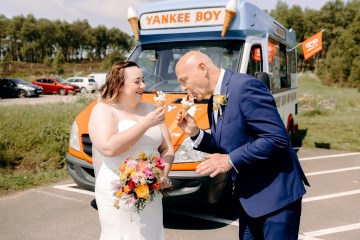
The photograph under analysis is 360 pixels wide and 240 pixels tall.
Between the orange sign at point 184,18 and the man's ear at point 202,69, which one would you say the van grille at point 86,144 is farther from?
the man's ear at point 202,69

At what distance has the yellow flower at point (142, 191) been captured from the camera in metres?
2.69

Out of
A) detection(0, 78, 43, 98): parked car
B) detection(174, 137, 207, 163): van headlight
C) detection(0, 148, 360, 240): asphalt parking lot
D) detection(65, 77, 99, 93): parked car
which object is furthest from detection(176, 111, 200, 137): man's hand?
detection(65, 77, 99, 93): parked car

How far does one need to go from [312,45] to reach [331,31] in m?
56.8

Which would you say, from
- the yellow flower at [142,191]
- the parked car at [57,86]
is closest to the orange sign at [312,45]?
the yellow flower at [142,191]

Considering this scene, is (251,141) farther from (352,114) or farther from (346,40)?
(346,40)

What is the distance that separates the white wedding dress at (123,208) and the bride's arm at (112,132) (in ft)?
0.45

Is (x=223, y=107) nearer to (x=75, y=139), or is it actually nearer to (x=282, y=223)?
(x=282, y=223)

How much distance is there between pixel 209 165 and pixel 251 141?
0.36 metres

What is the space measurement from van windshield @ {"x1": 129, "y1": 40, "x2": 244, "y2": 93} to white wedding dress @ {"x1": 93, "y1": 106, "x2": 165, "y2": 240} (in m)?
2.50

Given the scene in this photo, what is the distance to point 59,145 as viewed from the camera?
816 cm

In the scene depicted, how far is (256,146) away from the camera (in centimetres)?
246

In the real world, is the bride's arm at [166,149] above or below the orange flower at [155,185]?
above

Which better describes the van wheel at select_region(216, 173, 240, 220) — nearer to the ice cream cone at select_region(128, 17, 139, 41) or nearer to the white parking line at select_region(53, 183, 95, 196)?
the white parking line at select_region(53, 183, 95, 196)

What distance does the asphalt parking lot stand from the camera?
15.6ft
